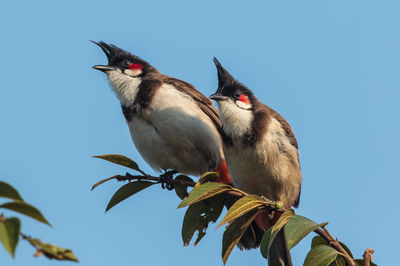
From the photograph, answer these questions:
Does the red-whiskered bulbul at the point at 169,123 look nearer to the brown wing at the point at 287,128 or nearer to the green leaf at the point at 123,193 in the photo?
the brown wing at the point at 287,128

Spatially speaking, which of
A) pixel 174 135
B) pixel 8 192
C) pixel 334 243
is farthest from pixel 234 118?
pixel 8 192

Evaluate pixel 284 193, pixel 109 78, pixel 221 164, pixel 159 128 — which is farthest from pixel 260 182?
pixel 109 78

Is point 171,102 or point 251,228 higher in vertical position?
point 171,102

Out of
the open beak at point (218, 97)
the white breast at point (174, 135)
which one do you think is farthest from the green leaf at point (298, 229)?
the white breast at point (174, 135)

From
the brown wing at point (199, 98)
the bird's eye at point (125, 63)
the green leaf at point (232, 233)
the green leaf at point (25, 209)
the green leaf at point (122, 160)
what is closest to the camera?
the green leaf at point (25, 209)

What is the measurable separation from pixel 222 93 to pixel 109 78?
111cm

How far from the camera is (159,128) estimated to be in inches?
169

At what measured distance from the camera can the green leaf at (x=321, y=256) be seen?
6.46 ft

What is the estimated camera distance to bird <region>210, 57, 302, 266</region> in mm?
3824

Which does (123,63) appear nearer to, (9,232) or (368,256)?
(368,256)

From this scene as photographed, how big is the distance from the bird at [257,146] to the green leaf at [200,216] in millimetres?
678

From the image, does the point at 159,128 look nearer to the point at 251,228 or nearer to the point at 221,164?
the point at 221,164

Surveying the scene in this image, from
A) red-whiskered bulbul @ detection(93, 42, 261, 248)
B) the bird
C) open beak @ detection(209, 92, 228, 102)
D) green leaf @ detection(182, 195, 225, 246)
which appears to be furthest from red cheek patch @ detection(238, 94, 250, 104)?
green leaf @ detection(182, 195, 225, 246)

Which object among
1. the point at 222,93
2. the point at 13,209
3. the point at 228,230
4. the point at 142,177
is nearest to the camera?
the point at 13,209
